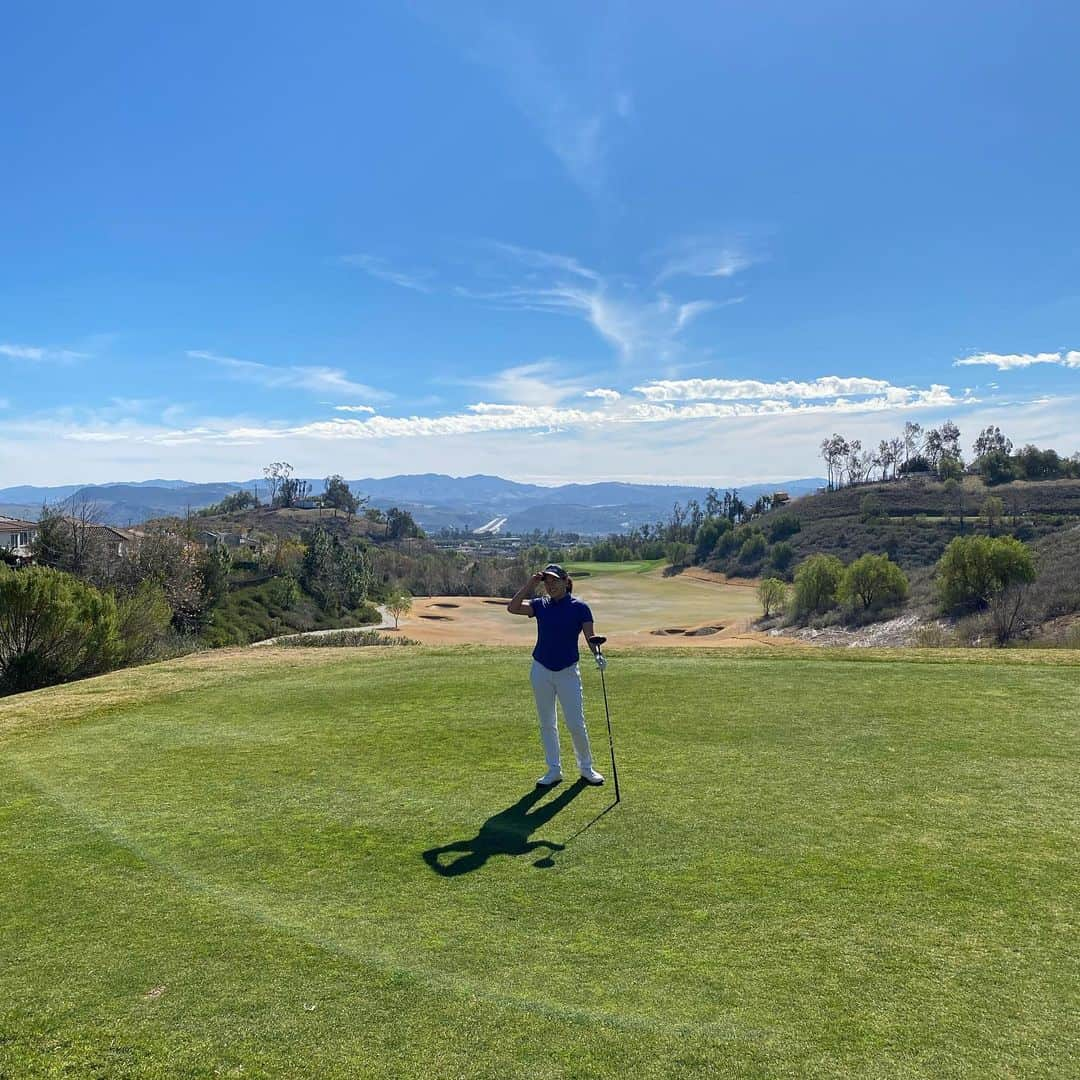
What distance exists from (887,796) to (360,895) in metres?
4.79

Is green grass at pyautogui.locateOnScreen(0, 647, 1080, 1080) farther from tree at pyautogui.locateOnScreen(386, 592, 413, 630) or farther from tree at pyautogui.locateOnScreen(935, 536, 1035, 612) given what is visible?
tree at pyautogui.locateOnScreen(386, 592, 413, 630)

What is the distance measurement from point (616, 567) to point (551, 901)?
109113mm

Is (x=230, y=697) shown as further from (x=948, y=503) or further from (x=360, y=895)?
(x=948, y=503)

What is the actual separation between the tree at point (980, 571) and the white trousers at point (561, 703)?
30995mm

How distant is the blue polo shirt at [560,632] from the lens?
7.81m

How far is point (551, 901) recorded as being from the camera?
546 centimetres

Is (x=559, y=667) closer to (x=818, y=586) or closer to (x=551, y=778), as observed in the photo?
(x=551, y=778)

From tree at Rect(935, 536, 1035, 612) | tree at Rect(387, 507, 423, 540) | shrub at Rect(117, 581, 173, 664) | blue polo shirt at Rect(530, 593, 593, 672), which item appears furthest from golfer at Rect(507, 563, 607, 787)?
tree at Rect(387, 507, 423, 540)

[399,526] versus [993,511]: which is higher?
[399,526]

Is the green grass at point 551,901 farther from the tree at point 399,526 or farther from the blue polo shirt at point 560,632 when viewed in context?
the tree at point 399,526

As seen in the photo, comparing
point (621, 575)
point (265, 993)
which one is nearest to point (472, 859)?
point (265, 993)

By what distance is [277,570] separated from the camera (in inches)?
2525

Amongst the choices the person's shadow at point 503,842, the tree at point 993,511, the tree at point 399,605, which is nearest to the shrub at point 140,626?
the person's shadow at point 503,842

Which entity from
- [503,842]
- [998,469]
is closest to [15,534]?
[503,842]
